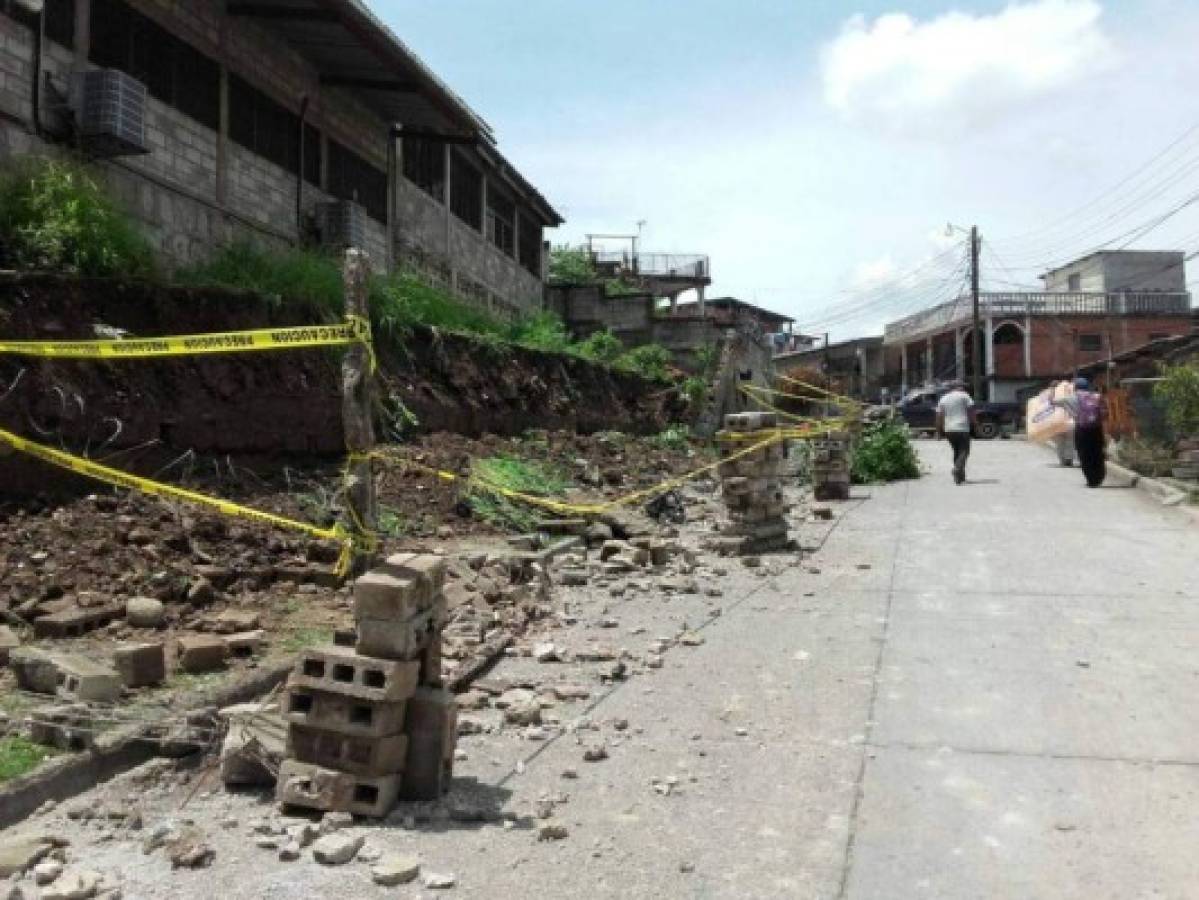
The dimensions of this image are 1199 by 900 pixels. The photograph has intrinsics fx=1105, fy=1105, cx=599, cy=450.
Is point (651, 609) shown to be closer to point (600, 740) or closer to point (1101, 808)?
point (600, 740)

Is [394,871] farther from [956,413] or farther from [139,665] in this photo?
[956,413]

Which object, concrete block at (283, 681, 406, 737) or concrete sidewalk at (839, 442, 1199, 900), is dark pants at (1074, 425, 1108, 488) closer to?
concrete sidewalk at (839, 442, 1199, 900)

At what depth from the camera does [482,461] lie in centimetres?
1299

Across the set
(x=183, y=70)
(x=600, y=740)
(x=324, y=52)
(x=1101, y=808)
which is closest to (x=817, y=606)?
(x=600, y=740)

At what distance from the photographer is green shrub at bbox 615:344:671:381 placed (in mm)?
27067

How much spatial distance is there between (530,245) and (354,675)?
1197 inches

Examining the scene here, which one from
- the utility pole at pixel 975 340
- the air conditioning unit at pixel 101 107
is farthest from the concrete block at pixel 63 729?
the utility pole at pixel 975 340

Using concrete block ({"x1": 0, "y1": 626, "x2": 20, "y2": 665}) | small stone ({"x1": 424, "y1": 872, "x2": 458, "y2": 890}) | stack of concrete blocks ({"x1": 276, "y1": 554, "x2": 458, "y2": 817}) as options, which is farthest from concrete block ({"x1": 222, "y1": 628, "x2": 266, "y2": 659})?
small stone ({"x1": 424, "y1": 872, "x2": 458, "y2": 890})

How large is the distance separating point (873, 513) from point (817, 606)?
21.7ft

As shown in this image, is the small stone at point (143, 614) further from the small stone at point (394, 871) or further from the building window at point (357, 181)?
the building window at point (357, 181)

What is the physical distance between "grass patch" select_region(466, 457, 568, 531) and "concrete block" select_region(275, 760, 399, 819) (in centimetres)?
609

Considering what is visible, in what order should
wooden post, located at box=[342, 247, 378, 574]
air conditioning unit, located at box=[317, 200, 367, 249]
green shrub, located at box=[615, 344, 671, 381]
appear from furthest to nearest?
green shrub, located at box=[615, 344, 671, 381], air conditioning unit, located at box=[317, 200, 367, 249], wooden post, located at box=[342, 247, 378, 574]

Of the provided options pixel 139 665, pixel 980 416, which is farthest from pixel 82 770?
pixel 980 416

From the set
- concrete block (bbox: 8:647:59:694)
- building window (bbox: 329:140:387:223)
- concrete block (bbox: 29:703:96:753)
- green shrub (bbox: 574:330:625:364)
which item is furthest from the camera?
green shrub (bbox: 574:330:625:364)
